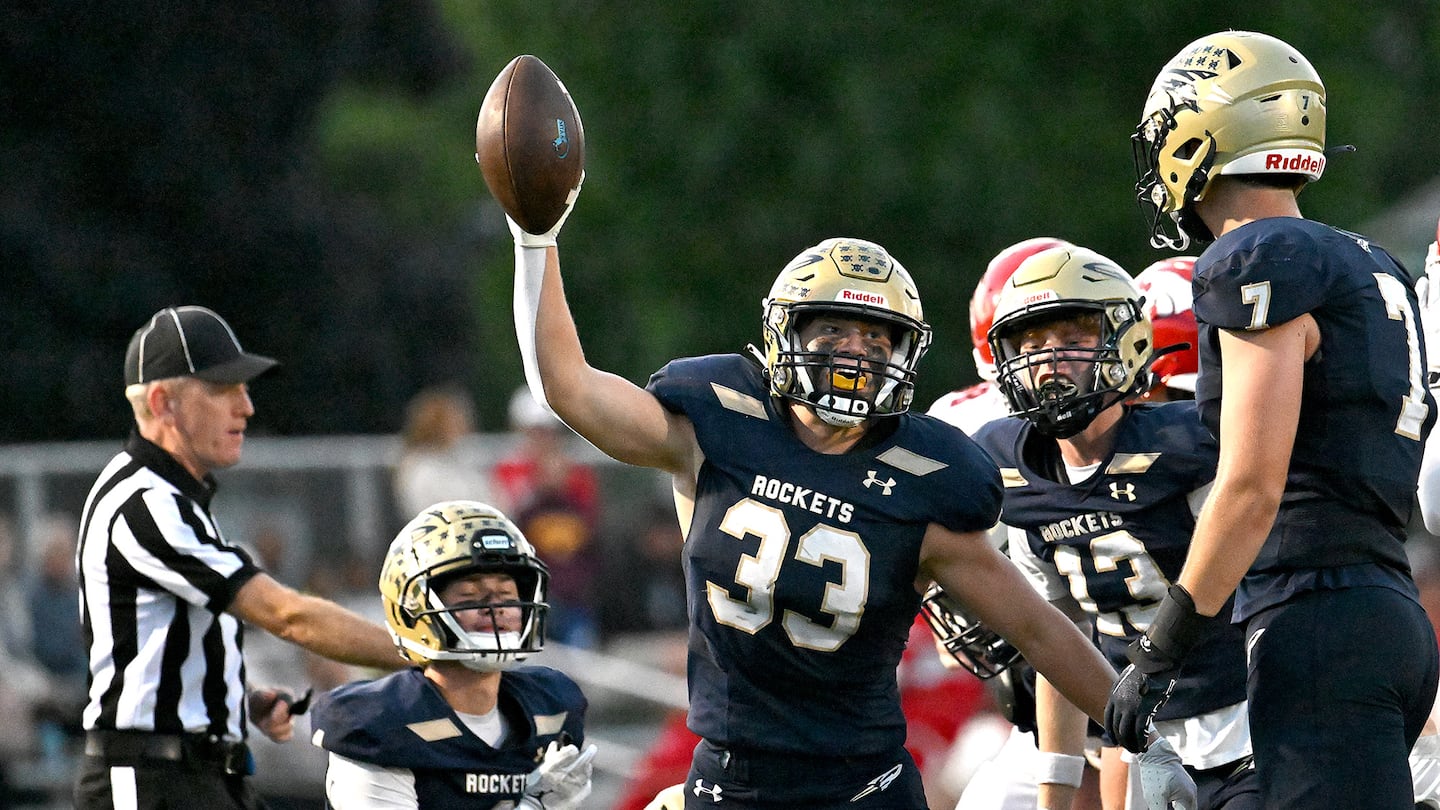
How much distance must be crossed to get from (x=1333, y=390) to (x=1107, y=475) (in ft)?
2.74

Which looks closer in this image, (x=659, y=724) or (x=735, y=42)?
(x=659, y=724)

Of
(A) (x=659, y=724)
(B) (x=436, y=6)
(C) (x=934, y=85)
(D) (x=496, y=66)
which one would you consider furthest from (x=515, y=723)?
(B) (x=436, y=6)

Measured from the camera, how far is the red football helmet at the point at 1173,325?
5.41 metres

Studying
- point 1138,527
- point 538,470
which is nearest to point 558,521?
point 538,470

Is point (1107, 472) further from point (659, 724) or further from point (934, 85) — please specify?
point (934, 85)

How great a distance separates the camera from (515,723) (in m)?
5.17

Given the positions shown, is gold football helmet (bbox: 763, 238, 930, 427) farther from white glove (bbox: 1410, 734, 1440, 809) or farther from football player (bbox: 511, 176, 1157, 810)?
white glove (bbox: 1410, 734, 1440, 809)

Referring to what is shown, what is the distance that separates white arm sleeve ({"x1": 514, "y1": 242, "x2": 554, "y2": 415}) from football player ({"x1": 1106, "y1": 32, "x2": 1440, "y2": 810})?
1331 mm

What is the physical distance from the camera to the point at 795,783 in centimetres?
423

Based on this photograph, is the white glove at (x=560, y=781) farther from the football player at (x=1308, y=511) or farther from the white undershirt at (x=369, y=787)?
the football player at (x=1308, y=511)

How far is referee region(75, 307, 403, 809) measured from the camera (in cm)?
543

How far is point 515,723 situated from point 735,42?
445 inches

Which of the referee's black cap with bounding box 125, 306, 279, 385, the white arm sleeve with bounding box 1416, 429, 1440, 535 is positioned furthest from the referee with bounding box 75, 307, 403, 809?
the white arm sleeve with bounding box 1416, 429, 1440, 535

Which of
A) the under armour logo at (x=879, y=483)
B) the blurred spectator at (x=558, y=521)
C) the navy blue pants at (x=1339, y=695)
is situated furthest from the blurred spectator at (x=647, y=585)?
the navy blue pants at (x=1339, y=695)
